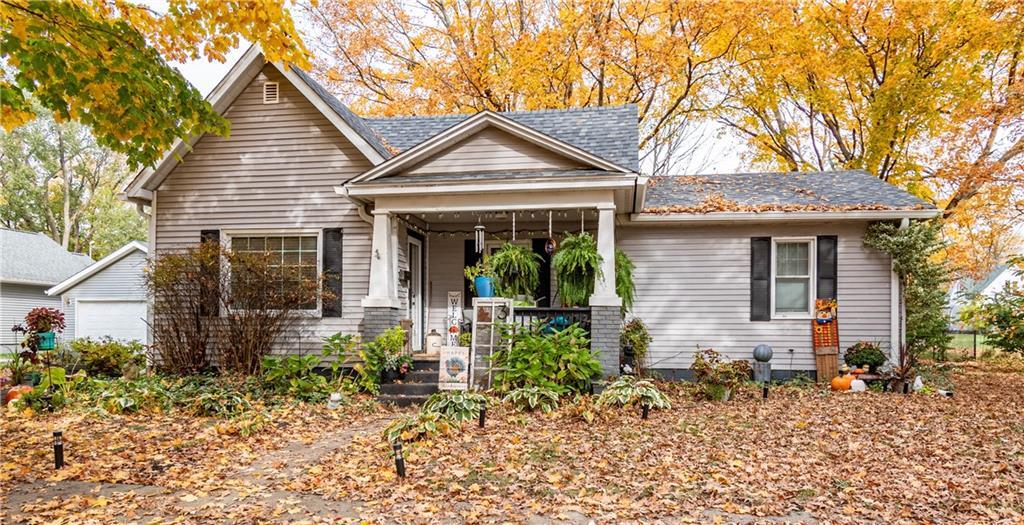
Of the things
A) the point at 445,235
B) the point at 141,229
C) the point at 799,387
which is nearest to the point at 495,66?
the point at 445,235

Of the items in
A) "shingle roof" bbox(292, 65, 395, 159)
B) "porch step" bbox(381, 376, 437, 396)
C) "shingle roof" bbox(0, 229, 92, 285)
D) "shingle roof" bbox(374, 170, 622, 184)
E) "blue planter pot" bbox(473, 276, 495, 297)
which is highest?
"shingle roof" bbox(292, 65, 395, 159)

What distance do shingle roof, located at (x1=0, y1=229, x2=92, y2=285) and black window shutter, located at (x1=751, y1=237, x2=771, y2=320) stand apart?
2268cm

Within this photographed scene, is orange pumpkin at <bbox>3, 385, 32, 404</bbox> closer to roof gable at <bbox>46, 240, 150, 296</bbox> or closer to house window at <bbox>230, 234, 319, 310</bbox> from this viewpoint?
house window at <bbox>230, 234, 319, 310</bbox>

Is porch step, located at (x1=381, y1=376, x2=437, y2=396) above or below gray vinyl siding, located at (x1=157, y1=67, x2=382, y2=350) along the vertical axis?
below

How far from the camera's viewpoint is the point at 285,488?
5262mm

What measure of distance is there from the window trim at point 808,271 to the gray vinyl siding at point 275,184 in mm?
Result: 7242

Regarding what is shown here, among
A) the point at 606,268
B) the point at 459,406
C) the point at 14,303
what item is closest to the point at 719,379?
the point at 606,268

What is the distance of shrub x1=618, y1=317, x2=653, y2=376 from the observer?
1071 centimetres

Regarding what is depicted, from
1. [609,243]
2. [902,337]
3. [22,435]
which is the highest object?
[609,243]

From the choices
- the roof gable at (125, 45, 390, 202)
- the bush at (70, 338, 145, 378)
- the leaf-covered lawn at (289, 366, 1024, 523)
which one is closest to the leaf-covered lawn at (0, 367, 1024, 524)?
the leaf-covered lawn at (289, 366, 1024, 523)

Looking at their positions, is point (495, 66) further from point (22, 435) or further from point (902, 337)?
point (22, 435)

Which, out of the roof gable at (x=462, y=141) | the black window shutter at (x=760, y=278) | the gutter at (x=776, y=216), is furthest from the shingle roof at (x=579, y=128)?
the black window shutter at (x=760, y=278)

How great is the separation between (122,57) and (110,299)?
48.9ft

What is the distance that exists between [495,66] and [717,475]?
17.1 metres
